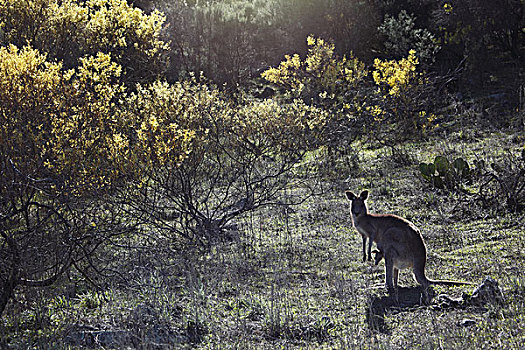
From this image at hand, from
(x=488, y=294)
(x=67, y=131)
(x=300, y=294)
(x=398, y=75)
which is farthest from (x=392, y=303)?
(x=398, y=75)

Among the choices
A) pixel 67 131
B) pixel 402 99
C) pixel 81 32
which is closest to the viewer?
pixel 67 131

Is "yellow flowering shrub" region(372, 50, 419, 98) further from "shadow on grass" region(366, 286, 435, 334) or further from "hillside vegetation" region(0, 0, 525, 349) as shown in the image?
"shadow on grass" region(366, 286, 435, 334)

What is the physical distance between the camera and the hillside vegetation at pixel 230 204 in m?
5.34

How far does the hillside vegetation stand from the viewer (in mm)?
5336

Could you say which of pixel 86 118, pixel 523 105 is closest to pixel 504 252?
pixel 86 118

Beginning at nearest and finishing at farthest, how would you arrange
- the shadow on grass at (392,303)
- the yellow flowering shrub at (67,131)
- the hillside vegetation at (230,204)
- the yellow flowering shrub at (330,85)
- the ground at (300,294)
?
1. the ground at (300,294)
2. the shadow on grass at (392,303)
3. the hillside vegetation at (230,204)
4. the yellow flowering shrub at (67,131)
5. the yellow flowering shrub at (330,85)

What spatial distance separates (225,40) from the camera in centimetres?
2102

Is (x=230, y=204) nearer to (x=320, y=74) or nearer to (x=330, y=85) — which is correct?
(x=330, y=85)

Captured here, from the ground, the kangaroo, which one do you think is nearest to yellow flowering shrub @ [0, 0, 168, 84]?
the ground

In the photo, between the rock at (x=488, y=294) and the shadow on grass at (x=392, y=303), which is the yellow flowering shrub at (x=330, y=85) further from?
the rock at (x=488, y=294)

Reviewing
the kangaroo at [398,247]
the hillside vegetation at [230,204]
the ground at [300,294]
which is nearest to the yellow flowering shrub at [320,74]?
the hillside vegetation at [230,204]

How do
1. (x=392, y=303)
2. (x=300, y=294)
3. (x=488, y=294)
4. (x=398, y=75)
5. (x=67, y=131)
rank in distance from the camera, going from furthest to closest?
1. (x=398, y=75)
2. (x=67, y=131)
3. (x=300, y=294)
4. (x=392, y=303)
5. (x=488, y=294)

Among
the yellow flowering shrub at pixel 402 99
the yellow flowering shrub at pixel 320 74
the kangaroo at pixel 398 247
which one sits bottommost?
the kangaroo at pixel 398 247

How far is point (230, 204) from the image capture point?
10.6 m
